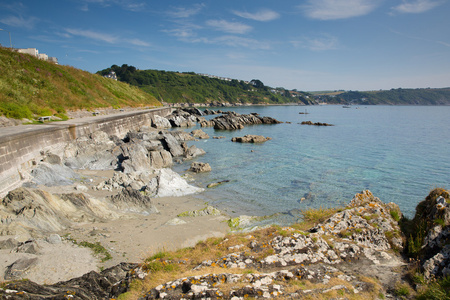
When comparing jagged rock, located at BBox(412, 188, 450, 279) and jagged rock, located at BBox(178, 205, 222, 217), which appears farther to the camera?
jagged rock, located at BBox(178, 205, 222, 217)

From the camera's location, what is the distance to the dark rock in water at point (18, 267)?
7363mm

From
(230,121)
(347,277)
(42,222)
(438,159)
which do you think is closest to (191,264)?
(347,277)

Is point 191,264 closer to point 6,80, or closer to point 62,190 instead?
point 62,190

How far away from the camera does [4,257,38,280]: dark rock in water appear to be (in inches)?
290

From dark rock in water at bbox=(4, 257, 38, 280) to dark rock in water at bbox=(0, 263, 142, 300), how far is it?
2319 mm

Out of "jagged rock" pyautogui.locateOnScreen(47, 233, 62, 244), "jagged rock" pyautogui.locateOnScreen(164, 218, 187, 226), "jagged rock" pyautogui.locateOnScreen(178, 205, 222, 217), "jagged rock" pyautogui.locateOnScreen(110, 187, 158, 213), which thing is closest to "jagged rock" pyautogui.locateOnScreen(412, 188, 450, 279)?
"jagged rock" pyautogui.locateOnScreen(178, 205, 222, 217)

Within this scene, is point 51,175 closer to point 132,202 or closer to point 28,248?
point 132,202

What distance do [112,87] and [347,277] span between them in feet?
219

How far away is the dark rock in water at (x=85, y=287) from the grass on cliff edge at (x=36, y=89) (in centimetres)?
2258

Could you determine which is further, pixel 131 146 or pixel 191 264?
pixel 131 146

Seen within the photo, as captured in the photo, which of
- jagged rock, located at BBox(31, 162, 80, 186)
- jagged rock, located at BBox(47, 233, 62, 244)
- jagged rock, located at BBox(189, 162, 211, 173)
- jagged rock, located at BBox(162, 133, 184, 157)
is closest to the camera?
jagged rock, located at BBox(47, 233, 62, 244)

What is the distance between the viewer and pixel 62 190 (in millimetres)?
15281

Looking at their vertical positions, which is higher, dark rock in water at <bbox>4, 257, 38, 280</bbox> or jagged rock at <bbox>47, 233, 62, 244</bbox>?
dark rock in water at <bbox>4, 257, 38, 280</bbox>

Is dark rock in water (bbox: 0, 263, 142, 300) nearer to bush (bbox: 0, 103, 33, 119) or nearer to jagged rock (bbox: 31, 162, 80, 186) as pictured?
jagged rock (bbox: 31, 162, 80, 186)
